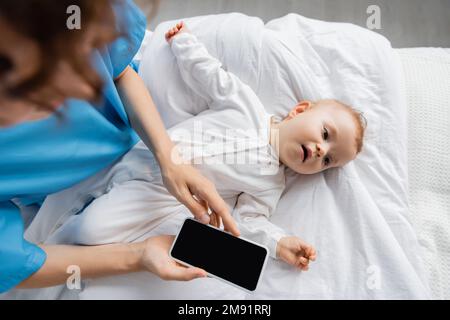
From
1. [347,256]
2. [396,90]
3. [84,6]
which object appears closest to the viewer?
[84,6]

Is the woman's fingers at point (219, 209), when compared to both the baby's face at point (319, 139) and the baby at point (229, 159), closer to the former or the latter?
the baby at point (229, 159)

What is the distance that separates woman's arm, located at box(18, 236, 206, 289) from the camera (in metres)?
0.71

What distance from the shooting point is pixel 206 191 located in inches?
29.4

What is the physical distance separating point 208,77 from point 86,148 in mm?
332

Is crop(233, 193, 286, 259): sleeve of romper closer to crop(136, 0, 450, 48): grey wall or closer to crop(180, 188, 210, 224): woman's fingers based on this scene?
crop(180, 188, 210, 224): woman's fingers

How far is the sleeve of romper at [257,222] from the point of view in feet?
2.68

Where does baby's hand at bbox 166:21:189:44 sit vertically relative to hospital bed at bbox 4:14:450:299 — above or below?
above

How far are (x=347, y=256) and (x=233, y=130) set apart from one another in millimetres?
386

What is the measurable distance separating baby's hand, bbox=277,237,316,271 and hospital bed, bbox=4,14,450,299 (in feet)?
0.11

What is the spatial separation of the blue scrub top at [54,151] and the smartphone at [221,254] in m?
0.26

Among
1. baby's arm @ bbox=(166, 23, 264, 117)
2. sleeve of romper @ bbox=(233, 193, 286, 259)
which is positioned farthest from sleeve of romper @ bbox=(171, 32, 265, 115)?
sleeve of romper @ bbox=(233, 193, 286, 259)

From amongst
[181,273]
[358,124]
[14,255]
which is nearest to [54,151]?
[14,255]

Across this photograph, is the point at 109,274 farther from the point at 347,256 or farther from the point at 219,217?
the point at 347,256
